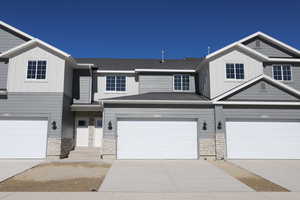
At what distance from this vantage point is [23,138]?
12.9m

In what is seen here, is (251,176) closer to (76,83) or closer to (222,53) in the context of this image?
(222,53)

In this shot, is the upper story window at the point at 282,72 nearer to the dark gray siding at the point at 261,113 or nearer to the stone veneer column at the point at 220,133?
the dark gray siding at the point at 261,113

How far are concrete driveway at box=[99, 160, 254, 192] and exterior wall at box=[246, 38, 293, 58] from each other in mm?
9885

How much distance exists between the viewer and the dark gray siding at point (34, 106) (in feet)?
42.8

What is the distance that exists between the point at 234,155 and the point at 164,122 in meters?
4.31

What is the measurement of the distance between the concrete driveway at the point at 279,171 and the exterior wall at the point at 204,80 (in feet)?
15.6

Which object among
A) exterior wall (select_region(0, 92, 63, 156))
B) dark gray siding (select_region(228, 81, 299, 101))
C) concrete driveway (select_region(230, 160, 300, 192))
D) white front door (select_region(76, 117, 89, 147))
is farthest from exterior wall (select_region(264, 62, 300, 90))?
exterior wall (select_region(0, 92, 63, 156))

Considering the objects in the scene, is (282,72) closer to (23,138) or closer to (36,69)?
(36,69)

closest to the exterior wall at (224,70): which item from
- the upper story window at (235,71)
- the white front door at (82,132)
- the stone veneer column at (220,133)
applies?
the upper story window at (235,71)

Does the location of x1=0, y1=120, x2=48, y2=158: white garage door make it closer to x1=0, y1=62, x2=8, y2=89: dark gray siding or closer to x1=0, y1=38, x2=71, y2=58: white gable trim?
x1=0, y1=62, x2=8, y2=89: dark gray siding

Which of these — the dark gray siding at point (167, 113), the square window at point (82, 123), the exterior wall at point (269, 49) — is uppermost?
the exterior wall at point (269, 49)

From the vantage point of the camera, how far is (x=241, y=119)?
13359mm

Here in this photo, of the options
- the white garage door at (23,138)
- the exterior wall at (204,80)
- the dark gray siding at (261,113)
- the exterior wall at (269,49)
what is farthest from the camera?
the exterior wall at (269,49)

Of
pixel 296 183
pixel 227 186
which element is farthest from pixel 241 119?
pixel 227 186
